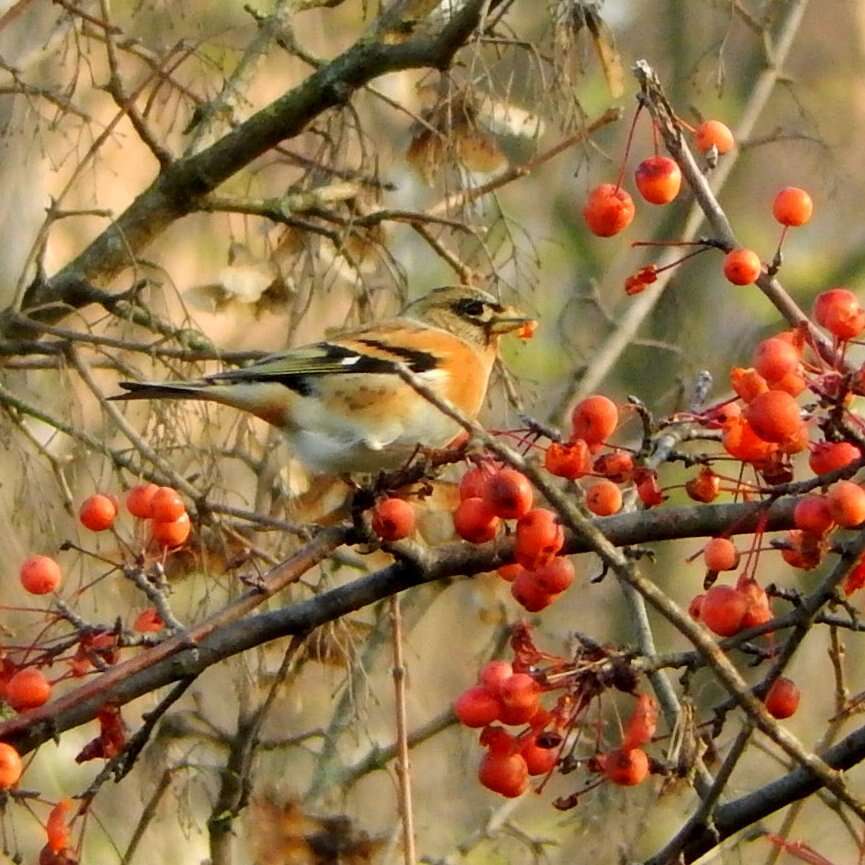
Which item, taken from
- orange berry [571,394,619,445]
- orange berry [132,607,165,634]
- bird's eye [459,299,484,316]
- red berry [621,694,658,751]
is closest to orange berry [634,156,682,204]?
orange berry [571,394,619,445]

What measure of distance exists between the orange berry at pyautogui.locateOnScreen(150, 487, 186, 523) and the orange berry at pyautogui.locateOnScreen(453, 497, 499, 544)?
599mm

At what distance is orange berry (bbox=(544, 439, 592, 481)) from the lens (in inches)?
83.5

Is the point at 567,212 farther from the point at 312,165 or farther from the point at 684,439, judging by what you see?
the point at 684,439

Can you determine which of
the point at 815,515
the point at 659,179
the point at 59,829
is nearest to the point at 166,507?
the point at 59,829

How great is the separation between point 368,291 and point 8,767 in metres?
2.41

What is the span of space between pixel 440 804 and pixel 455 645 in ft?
1.91

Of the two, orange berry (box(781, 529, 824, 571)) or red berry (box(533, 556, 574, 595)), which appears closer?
orange berry (box(781, 529, 824, 571))

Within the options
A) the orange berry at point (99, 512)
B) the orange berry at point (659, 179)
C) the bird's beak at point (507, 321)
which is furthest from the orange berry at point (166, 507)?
the bird's beak at point (507, 321)

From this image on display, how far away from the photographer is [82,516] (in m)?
2.75

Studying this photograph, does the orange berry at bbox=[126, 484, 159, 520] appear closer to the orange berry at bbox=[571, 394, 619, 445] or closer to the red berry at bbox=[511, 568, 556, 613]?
the red berry at bbox=[511, 568, 556, 613]

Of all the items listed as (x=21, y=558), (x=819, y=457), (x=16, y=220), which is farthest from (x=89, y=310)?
(x=819, y=457)

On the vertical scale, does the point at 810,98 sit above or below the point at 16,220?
above

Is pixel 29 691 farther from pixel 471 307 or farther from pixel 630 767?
pixel 471 307

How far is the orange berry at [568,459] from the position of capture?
2121mm
